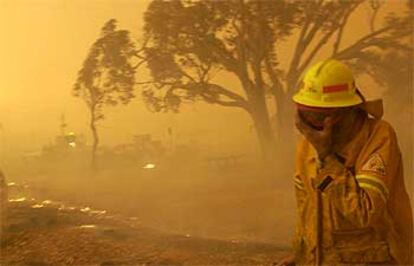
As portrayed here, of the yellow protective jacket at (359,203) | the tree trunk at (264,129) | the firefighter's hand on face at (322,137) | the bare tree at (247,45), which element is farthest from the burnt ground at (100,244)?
the firefighter's hand on face at (322,137)

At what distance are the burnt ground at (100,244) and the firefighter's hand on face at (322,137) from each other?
147 cm

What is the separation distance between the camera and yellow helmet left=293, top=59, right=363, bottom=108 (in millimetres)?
1169

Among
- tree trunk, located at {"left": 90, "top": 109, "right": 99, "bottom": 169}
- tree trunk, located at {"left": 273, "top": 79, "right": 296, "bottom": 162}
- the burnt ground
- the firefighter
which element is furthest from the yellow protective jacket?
tree trunk, located at {"left": 90, "top": 109, "right": 99, "bottom": 169}

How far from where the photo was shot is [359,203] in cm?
108

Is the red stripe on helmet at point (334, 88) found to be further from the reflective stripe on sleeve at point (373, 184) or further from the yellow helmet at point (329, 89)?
the reflective stripe on sleeve at point (373, 184)

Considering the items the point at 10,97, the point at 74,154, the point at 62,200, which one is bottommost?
the point at 62,200

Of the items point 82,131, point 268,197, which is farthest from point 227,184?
point 82,131

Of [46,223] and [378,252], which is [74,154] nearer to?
[46,223]

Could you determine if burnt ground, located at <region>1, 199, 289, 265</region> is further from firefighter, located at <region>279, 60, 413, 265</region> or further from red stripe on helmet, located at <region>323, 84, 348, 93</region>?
red stripe on helmet, located at <region>323, 84, 348, 93</region>

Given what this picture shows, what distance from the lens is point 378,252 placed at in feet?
3.82

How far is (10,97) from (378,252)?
7.36ft

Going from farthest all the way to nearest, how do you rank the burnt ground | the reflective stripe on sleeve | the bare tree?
the bare tree
the burnt ground
the reflective stripe on sleeve

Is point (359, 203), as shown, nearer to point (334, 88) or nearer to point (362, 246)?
point (362, 246)

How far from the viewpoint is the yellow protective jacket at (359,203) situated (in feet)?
3.59
